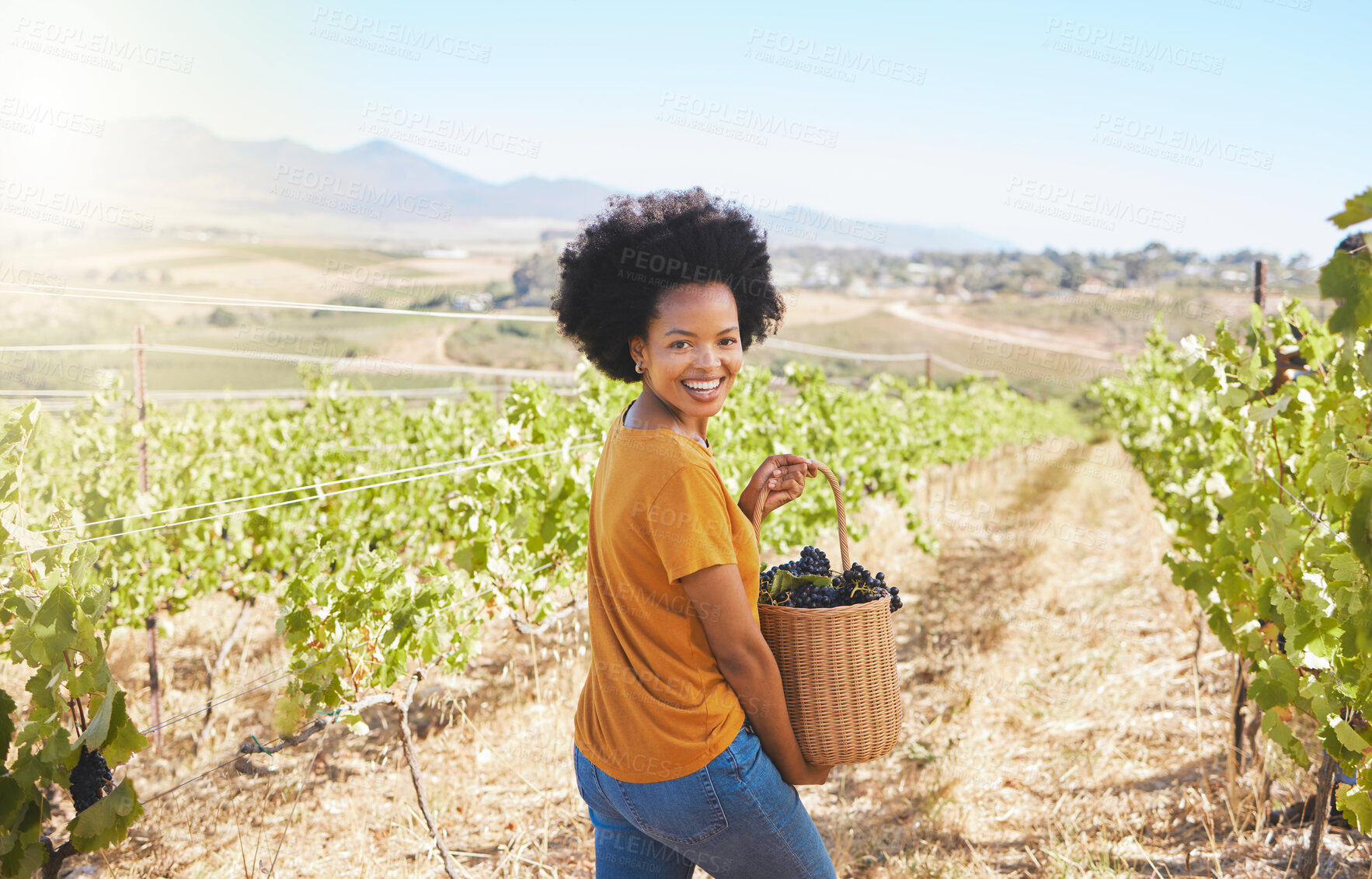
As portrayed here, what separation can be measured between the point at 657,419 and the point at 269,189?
94.2 meters

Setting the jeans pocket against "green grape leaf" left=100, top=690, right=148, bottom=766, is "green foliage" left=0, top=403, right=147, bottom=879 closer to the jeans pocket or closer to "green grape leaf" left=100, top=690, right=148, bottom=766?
"green grape leaf" left=100, top=690, right=148, bottom=766

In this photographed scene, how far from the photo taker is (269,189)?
83688mm

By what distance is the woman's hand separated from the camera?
1.73 metres

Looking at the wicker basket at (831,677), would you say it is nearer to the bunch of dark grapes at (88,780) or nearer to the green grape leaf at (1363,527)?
the green grape leaf at (1363,527)

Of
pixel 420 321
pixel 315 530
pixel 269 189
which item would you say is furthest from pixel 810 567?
pixel 269 189

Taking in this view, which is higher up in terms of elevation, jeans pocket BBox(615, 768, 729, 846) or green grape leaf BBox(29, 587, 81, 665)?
green grape leaf BBox(29, 587, 81, 665)

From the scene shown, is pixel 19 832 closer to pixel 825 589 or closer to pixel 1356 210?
pixel 825 589

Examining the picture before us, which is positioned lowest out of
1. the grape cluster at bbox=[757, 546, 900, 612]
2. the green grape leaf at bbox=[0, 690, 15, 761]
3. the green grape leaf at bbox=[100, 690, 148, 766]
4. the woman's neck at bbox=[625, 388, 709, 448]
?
the green grape leaf at bbox=[100, 690, 148, 766]

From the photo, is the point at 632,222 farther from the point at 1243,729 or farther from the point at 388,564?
the point at 1243,729

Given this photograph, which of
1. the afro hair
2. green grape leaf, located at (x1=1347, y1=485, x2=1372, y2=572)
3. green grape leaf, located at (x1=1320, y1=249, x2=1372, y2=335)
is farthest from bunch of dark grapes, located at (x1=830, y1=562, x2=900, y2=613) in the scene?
green grape leaf, located at (x1=1320, y1=249, x2=1372, y2=335)

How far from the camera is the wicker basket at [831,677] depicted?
154 centimetres

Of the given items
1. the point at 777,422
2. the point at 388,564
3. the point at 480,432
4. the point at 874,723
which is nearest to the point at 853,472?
the point at 777,422

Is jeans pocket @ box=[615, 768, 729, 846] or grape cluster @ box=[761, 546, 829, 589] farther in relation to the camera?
grape cluster @ box=[761, 546, 829, 589]

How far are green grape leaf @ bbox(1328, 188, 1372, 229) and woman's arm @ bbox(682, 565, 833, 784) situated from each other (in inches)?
36.2
